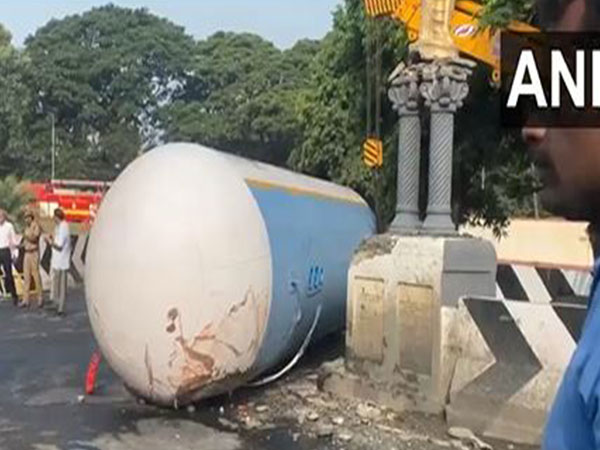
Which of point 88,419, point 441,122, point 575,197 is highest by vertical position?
point 441,122

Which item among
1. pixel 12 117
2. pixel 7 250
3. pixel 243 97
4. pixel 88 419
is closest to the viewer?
pixel 88 419

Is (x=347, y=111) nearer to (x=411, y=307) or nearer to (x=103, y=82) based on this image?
(x=411, y=307)

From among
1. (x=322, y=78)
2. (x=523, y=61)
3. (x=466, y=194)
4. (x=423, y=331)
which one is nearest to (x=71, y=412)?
(x=423, y=331)

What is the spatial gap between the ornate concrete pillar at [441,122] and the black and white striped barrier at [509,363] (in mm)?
1128

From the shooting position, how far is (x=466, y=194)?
1672cm

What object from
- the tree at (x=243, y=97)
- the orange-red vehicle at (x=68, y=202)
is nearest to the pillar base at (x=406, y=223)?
the orange-red vehicle at (x=68, y=202)

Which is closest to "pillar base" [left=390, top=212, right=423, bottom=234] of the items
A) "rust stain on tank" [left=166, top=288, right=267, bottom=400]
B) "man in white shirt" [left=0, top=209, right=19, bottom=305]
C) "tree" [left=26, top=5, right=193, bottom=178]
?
"rust stain on tank" [left=166, top=288, right=267, bottom=400]

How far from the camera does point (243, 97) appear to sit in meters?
59.5

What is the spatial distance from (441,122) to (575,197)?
731 cm

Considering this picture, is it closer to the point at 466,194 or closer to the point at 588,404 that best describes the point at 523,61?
the point at 588,404

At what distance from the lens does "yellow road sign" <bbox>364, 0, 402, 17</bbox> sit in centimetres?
1181

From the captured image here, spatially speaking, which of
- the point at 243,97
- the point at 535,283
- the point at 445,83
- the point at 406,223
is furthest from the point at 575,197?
the point at 243,97

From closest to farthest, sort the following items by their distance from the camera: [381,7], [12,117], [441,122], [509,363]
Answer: [509,363], [441,122], [381,7], [12,117]

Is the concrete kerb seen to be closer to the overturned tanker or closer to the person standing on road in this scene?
the overturned tanker
